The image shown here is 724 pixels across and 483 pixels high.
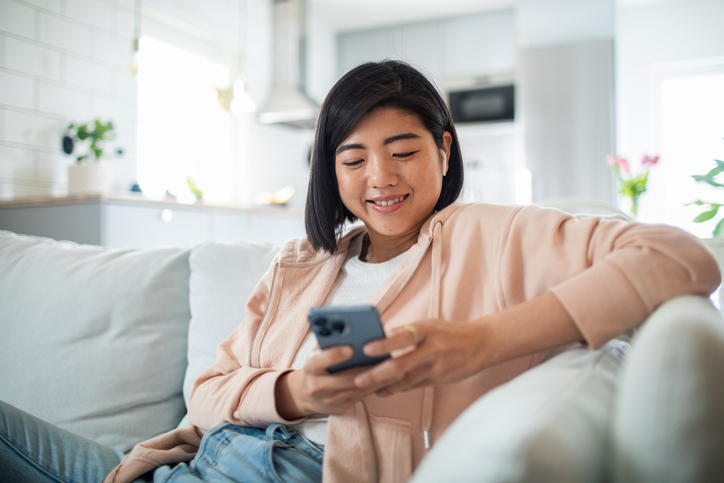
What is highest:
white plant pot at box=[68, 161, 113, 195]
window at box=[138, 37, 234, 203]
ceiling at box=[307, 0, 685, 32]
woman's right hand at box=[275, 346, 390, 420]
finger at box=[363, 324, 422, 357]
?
ceiling at box=[307, 0, 685, 32]

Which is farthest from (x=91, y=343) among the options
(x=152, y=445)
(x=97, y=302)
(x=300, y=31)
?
(x=300, y=31)

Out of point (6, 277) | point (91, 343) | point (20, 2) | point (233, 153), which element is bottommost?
point (91, 343)

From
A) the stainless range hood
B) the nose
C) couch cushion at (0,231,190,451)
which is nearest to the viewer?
the nose

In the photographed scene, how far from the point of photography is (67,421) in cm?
126

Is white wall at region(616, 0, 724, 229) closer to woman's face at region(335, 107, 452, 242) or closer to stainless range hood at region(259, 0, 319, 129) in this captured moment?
stainless range hood at region(259, 0, 319, 129)

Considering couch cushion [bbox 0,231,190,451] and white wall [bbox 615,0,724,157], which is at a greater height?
white wall [bbox 615,0,724,157]

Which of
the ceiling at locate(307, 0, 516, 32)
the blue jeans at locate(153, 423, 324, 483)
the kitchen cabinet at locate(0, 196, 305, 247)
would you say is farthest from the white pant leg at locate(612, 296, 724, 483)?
the ceiling at locate(307, 0, 516, 32)

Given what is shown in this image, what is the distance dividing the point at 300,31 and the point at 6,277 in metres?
3.62

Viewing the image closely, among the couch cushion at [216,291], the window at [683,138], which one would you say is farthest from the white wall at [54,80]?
the window at [683,138]

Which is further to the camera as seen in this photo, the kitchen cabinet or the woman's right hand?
the kitchen cabinet

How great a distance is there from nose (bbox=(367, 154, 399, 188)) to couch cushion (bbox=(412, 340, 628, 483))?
1.66ft

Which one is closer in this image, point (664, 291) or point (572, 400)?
point (572, 400)

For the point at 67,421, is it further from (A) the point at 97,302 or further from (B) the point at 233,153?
(B) the point at 233,153

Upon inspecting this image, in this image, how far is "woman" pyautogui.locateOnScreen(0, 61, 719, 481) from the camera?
68cm
